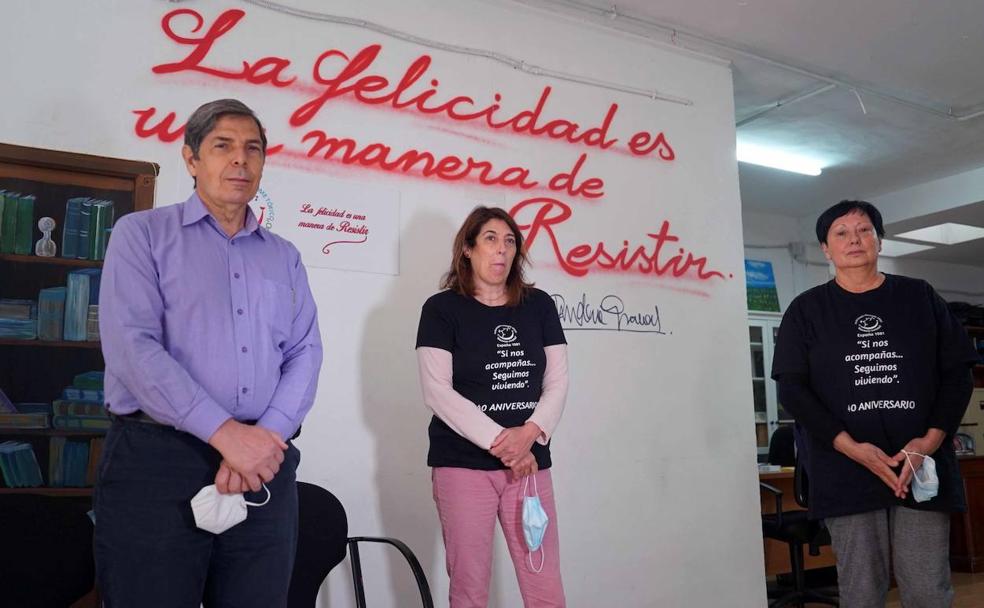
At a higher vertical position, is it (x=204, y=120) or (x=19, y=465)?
(x=204, y=120)

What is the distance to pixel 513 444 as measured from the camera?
88.0 inches

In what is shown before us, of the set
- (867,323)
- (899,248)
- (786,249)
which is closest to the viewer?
(867,323)

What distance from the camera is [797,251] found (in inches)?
306

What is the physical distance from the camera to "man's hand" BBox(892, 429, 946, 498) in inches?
85.5

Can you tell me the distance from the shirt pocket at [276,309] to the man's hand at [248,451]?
0.21 m

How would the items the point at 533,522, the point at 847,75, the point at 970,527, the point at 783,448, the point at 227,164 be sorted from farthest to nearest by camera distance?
the point at 970,527
the point at 783,448
the point at 847,75
the point at 533,522
the point at 227,164

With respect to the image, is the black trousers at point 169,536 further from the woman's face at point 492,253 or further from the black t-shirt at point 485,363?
the woman's face at point 492,253

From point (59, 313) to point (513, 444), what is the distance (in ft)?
5.00

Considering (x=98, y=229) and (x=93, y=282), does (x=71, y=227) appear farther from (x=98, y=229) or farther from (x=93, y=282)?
(x=93, y=282)

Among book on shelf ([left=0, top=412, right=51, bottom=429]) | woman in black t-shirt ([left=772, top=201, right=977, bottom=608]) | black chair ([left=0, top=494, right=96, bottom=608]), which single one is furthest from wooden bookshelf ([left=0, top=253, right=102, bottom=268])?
woman in black t-shirt ([left=772, top=201, right=977, bottom=608])

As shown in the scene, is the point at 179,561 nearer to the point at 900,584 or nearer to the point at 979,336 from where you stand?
the point at 900,584

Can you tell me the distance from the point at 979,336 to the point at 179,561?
8.46m

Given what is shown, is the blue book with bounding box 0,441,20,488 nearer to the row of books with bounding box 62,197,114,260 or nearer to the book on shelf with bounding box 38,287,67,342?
the book on shelf with bounding box 38,287,67,342
